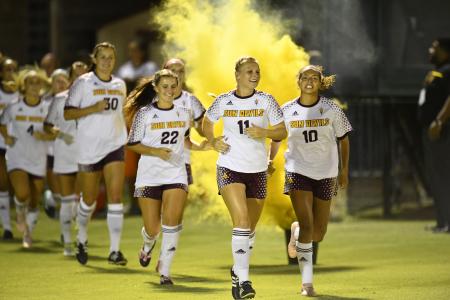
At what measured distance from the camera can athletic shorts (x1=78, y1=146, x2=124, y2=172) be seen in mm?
15031

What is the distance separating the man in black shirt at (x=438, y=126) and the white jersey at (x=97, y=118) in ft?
16.6

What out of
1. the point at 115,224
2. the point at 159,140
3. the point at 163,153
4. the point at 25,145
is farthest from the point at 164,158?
the point at 25,145

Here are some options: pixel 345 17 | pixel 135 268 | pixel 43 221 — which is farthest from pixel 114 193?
pixel 345 17

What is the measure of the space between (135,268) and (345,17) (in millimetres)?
8618

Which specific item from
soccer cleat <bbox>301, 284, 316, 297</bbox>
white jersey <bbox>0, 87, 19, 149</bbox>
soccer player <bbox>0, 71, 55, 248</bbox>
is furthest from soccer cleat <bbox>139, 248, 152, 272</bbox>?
white jersey <bbox>0, 87, 19, 149</bbox>

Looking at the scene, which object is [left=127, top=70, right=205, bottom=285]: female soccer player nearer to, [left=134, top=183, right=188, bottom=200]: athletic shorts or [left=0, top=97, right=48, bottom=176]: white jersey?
[left=134, top=183, right=188, bottom=200]: athletic shorts

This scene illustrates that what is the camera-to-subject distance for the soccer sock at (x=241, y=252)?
38.4 ft

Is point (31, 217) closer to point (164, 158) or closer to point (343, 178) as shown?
point (164, 158)

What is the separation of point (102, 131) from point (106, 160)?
0.32 meters

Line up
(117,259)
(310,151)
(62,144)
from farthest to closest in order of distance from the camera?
(62,144)
(117,259)
(310,151)

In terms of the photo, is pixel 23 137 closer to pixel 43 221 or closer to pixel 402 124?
pixel 43 221

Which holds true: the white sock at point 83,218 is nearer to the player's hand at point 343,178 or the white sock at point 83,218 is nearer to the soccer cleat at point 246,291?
the player's hand at point 343,178

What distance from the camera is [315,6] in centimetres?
2178

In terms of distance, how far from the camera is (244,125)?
473 inches
